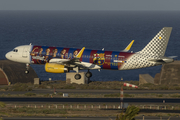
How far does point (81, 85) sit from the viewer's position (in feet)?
299

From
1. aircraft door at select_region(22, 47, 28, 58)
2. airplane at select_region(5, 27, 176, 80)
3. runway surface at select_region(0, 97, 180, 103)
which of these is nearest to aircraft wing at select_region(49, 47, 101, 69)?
airplane at select_region(5, 27, 176, 80)

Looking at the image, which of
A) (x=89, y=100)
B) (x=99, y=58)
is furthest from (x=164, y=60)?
(x=89, y=100)

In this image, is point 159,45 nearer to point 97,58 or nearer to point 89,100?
point 97,58

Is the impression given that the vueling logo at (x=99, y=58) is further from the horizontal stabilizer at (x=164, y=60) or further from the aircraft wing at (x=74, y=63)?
the horizontal stabilizer at (x=164, y=60)

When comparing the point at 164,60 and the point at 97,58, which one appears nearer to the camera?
the point at 164,60

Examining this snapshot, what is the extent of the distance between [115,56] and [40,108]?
53.1 feet

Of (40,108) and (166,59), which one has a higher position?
(166,59)

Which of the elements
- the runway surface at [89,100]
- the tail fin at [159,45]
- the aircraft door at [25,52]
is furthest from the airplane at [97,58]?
the runway surface at [89,100]

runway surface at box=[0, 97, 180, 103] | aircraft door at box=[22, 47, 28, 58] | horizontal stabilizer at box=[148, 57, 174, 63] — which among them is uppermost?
aircraft door at box=[22, 47, 28, 58]

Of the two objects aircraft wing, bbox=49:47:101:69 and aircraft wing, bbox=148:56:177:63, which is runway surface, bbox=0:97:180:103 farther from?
aircraft wing, bbox=148:56:177:63

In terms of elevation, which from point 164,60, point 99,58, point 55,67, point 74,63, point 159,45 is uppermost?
point 159,45

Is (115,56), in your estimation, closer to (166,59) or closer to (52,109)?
(166,59)

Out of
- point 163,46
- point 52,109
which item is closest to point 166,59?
point 163,46

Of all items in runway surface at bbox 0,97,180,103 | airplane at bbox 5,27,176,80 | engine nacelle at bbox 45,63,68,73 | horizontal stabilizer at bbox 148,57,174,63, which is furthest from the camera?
engine nacelle at bbox 45,63,68,73
